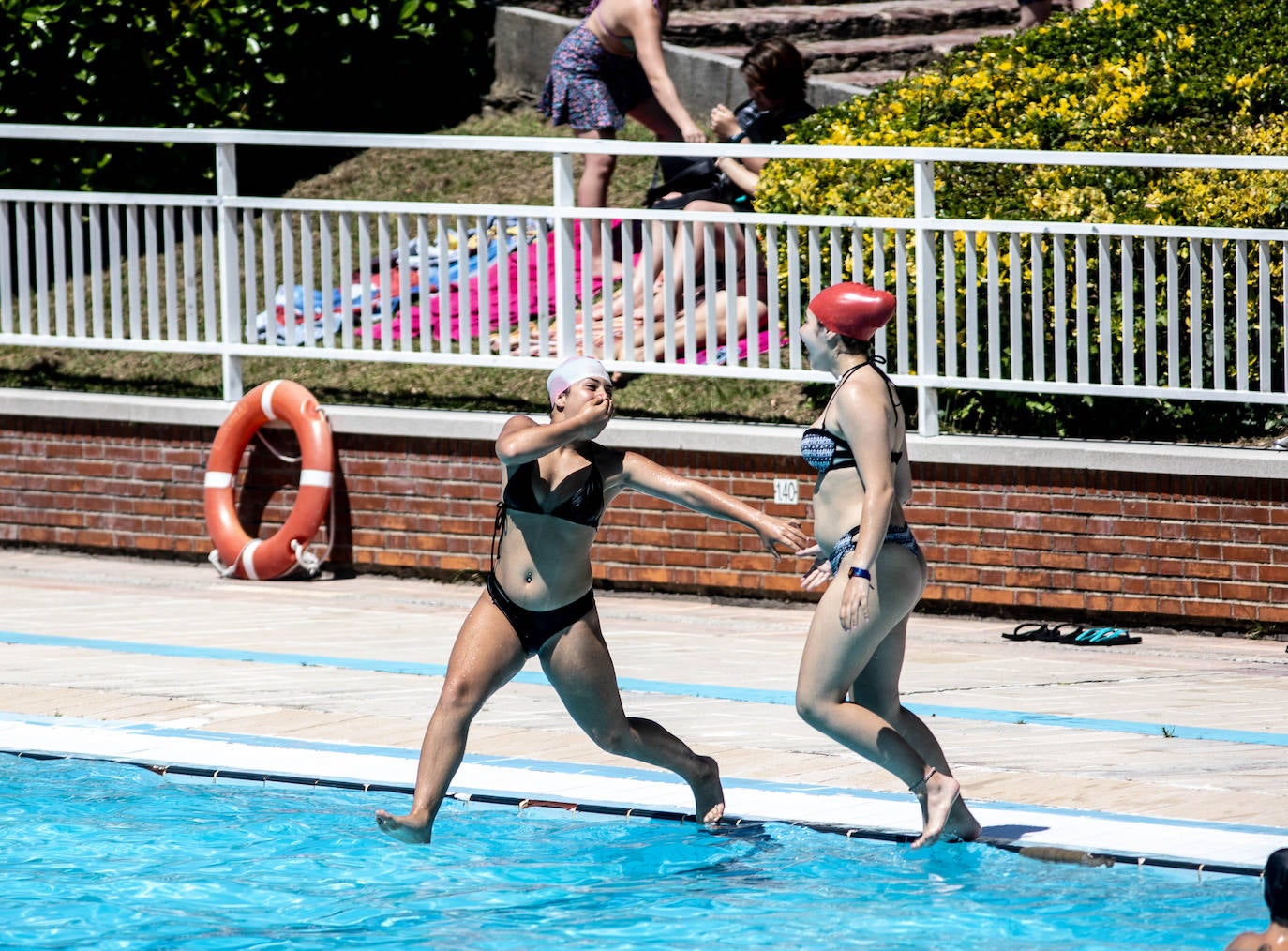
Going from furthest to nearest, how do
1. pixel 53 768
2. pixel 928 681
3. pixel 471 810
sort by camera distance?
1. pixel 928 681
2. pixel 53 768
3. pixel 471 810

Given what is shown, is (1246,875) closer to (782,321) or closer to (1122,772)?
(1122,772)

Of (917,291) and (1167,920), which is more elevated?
(917,291)

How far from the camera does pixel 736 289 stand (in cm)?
1132

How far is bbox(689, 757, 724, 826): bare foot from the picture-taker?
6.84m

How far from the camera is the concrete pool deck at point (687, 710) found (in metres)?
7.05

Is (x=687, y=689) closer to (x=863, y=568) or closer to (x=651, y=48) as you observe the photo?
(x=863, y=568)

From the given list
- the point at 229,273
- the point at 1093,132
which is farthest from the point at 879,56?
the point at 229,273

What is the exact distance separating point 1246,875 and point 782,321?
584cm

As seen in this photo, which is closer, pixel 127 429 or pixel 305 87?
pixel 127 429

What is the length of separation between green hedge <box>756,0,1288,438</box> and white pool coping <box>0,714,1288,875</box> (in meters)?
4.07

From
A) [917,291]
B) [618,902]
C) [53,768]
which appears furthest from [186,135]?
[618,902]

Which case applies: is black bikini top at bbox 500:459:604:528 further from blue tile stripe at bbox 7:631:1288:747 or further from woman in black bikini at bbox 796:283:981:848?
blue tile stripe at bbox 7:631:1288:747

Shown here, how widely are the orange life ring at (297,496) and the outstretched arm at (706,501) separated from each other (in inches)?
212

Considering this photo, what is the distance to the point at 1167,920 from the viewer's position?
6082mm
